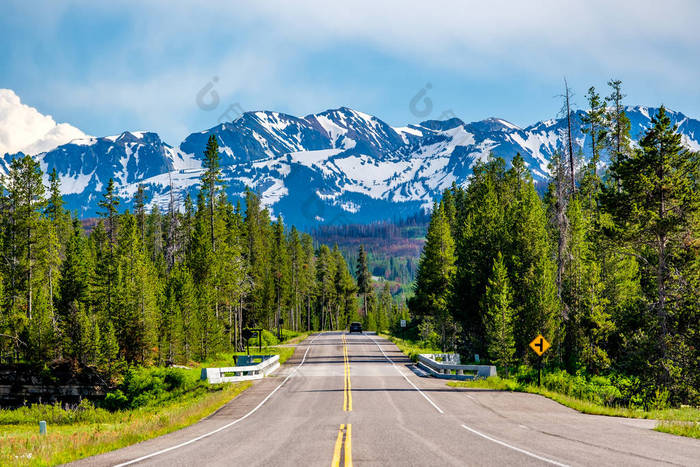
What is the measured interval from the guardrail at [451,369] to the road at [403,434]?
448 cm

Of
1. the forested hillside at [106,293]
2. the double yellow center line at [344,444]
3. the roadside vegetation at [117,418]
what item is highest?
the forested hillside at [106,293]

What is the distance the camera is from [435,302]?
180 feet

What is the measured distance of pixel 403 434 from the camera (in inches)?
553

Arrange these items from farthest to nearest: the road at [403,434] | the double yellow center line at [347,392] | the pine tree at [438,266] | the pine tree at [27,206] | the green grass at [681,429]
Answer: the pine tree at [438,266]
the pine tree at [27,206]
the double yellow center line at [347,392]
the green grass at [681,429]
the road at [403,434]

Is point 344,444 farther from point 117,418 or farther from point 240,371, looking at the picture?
point 117,418

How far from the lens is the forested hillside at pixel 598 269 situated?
2825cm

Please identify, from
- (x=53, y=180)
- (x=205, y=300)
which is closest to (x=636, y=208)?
(x=205, y=300)

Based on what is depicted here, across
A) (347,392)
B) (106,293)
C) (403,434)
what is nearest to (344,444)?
(403,434)

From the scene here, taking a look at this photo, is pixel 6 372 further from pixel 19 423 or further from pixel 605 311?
pixel 605 311

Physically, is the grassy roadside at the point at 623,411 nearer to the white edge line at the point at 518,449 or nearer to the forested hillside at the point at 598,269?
the forested hillside at the point at 598,269

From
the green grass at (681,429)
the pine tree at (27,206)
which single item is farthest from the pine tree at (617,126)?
the pine tree at (27,206)

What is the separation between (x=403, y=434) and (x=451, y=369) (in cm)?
1921

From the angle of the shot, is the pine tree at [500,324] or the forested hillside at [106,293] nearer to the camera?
the pine tree at [500,324]

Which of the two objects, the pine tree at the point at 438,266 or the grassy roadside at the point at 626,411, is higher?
the pine tree at the point at 438,266
